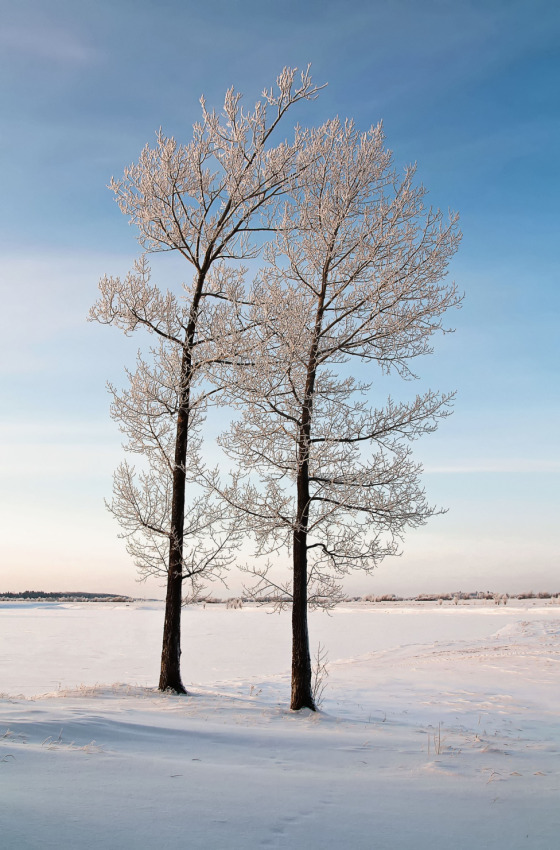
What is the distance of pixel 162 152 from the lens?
13.1m

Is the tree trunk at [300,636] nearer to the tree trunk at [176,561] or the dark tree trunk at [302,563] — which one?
the dark tree trunk at [302,563]

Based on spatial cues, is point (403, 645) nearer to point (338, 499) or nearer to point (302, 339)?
point (338, 499)

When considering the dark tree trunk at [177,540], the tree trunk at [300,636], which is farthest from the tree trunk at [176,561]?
the tree trunk at [300,636]

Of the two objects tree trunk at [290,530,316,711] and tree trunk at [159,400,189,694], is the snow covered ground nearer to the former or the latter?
tree trunk at [290,530,316,711]

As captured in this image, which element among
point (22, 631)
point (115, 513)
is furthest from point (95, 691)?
point (22, 631)

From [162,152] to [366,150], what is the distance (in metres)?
4.30

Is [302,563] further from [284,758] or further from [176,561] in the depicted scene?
[284,758]

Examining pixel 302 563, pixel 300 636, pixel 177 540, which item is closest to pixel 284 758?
pixel 300 636

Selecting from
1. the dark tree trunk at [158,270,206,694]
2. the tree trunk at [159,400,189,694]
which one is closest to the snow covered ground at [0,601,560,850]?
the dark tree trunk at [158,270,206,694]

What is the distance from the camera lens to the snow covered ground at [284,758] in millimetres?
3660

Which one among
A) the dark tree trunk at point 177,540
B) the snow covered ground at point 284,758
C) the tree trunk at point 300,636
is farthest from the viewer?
the dark tree trunk at point 177,540

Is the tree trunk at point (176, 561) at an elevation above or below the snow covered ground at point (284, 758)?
above

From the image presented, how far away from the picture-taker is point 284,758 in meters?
6.09

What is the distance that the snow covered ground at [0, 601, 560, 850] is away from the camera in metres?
3.66
